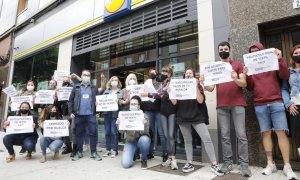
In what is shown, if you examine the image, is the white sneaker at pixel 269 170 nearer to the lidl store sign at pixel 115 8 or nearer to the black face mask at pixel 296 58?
the black face mask at pixel 296 58

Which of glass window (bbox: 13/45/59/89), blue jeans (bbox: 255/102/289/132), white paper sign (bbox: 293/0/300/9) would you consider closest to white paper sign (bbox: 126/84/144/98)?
blue jeans (bbox: 255/102/289/132)

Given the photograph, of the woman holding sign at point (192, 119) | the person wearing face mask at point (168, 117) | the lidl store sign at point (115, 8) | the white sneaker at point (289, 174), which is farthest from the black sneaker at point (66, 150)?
the white sneaker at point (289, 174)

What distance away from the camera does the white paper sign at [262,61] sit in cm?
350

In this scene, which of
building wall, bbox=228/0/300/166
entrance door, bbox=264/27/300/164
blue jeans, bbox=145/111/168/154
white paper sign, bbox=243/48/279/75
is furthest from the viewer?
blue jeans, bbox=145/111/168/154

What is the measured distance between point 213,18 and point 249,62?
5.83 ft

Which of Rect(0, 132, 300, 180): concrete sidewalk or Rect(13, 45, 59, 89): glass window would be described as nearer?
Rect(0, 132, 300, 180): concrete sidewalk

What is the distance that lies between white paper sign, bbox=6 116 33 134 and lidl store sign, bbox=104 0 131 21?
3.90 metres

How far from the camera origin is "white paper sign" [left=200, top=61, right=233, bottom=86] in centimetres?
372

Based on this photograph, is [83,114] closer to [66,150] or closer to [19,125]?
[66,150]

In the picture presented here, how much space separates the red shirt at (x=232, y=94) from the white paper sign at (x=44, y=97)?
4.16 metres

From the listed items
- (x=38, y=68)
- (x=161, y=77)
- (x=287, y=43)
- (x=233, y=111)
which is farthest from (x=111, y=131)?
(x=38, y=68)

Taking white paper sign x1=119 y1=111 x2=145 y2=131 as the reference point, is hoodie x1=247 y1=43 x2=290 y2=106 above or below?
above

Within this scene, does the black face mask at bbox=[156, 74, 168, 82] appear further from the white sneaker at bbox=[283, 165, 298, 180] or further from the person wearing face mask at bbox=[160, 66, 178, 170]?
the white sneaker at bbox=[283, 165, 298, 180]

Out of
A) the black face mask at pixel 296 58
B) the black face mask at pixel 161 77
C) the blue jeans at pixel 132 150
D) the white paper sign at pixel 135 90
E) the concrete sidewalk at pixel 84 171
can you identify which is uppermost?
the black face mask at pixel 296 58
